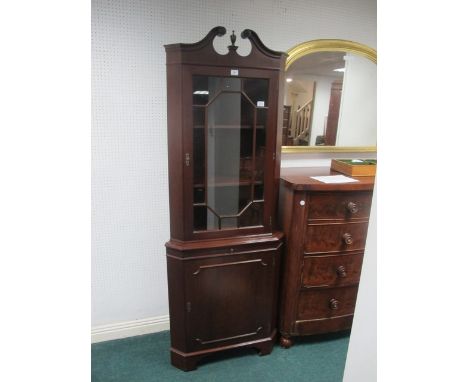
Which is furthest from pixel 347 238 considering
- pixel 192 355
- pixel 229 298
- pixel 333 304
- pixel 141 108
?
pixel 141 108

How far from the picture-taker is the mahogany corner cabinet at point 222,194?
145cm

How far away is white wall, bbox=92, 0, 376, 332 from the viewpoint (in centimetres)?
161

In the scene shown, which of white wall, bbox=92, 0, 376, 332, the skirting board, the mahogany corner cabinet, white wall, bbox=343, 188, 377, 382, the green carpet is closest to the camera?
white wall, bbox=343, 188, 377, 382

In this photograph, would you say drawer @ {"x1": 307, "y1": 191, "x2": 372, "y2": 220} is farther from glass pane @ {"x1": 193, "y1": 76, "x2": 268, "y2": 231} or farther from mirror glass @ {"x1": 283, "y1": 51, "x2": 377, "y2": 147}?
mirror glass @ {"x1": 283, "y1": 51, "x2": 377, "y2": 147}

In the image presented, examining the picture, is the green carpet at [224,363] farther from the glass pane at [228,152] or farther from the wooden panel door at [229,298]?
the glass pane at [228,152]

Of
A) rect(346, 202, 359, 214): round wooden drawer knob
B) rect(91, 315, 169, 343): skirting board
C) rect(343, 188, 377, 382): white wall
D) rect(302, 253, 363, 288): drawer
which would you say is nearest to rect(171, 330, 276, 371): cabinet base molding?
rect(91, 315, 169, 343): skirting board

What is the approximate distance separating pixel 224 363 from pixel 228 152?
4.07 feet

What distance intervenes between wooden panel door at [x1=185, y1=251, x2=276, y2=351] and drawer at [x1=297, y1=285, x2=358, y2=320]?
214mm

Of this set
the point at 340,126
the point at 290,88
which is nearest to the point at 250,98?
the point at 290,88

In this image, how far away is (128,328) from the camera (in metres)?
2.01

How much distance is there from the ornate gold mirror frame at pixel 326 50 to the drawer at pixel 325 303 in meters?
0.90
